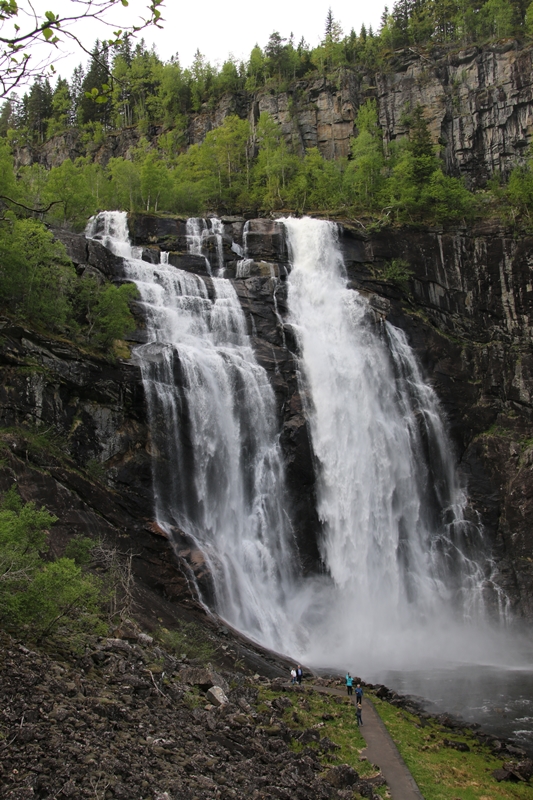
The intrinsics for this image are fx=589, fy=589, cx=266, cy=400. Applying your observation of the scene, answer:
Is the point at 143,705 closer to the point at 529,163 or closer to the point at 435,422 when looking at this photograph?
the point at 435,422

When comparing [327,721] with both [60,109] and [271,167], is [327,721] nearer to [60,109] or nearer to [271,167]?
[271,167]

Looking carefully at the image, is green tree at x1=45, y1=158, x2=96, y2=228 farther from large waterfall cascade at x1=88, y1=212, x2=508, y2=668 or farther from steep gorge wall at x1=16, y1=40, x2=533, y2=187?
steep gorge wall at x1=16, y1=40, x2=533, y2=187

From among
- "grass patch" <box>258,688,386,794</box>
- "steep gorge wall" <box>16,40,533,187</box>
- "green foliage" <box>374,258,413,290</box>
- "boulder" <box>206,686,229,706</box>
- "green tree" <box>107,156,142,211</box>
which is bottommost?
"grass patch" <box>258,688,386,794</box>

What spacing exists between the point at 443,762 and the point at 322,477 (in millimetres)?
17050

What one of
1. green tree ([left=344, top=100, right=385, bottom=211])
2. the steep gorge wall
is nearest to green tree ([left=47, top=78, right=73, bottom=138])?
the steep gorge wall

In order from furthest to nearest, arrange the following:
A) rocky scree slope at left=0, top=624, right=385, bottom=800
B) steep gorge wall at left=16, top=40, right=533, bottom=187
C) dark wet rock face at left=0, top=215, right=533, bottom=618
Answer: steep gorge wall at left=16, top=40, right=533, bottom=187, dark wet rock face at left=0, top=215, right=533, bottom=618, rocky scree slope at left=0, top=624, right=385, bottom=800

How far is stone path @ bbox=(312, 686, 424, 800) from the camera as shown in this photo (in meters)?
13.0

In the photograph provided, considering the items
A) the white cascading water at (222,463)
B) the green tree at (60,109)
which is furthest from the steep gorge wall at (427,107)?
the white cascading water at (222,463)

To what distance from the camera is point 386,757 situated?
14844 mm

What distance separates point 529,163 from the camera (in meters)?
48.3

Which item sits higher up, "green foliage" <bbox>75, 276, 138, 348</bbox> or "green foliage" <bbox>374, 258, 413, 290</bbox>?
"green foliage" <bbox>374, 258, 413, 290</bbox>

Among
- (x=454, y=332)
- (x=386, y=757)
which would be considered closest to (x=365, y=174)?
(x=454, y=332)

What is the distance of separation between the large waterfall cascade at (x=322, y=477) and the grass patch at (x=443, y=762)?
295 inches

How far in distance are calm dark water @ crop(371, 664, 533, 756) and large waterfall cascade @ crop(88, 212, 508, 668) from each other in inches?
90.8
